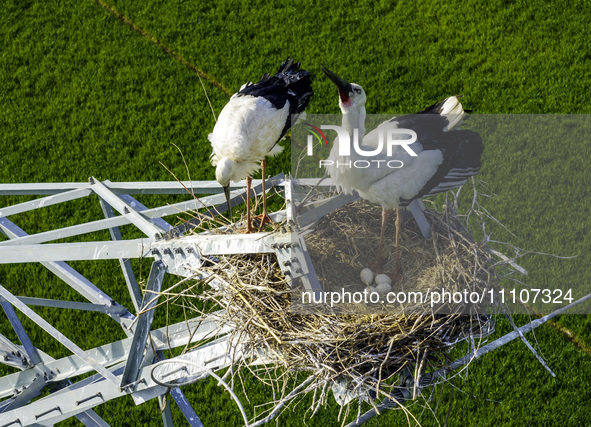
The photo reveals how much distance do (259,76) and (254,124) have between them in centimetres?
555

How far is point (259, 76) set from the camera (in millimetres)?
9984

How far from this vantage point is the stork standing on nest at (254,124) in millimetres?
4543

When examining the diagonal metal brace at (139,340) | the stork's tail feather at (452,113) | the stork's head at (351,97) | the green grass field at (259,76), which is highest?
the stork's head at (351,97)

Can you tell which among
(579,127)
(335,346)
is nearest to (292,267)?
(335,346)

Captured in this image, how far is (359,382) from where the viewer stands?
3.32 metres

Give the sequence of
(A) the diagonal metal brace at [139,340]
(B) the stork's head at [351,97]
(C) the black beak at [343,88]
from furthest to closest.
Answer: (B) the stork's head at [351,97] < (C) the black beak at [343,88] < (A) the diagonal metal brace at [139,340]

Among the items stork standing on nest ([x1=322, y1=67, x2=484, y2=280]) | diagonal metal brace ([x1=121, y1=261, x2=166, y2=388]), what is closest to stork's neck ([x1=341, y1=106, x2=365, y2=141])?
stork standing on nest ([x1=322, y1=67, x2=484, y2=280])

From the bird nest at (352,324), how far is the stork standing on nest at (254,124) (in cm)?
69

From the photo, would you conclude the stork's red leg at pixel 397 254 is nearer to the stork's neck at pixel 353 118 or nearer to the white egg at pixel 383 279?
the white egg at pixel 383 279

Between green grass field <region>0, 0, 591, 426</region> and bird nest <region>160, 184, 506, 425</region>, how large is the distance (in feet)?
11.1

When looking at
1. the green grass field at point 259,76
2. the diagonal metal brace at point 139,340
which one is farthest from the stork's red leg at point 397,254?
the green grass field at point 259,76

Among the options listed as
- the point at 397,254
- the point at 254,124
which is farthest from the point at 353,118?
the point at 397,254

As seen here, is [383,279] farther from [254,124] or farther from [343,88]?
[254,124]

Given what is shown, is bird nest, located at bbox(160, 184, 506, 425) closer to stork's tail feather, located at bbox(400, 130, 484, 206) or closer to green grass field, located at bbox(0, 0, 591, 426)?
stork's tail feather, located at bbox(400, 130, 484, 206)
